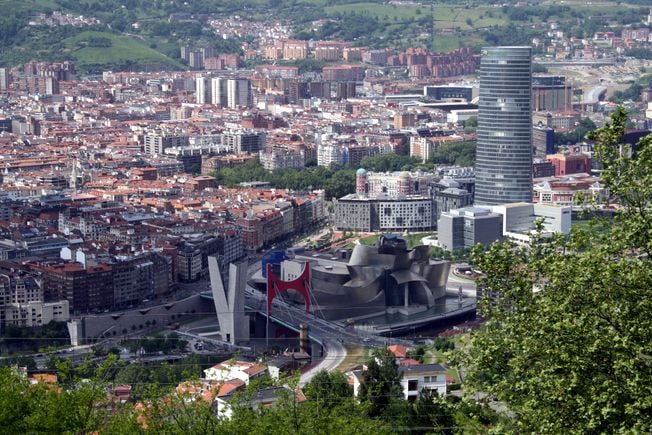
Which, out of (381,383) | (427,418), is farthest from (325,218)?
(427,418)

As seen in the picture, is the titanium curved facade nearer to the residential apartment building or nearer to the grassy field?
the residential apartment building

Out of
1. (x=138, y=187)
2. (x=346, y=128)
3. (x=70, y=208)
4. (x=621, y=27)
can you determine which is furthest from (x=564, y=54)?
(x=70, y=208)

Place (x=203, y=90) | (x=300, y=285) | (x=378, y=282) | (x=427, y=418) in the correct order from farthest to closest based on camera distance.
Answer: (x=203, y=90) < (x=378, y=282) < (x=300, y=285) < (x=427, y=418)

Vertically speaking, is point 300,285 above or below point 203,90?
below

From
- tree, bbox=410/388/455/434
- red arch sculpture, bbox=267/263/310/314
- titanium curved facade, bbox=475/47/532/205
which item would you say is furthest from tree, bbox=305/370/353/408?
titanium curved facade, bbox=475/47/532/205

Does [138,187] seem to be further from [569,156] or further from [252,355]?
[252,355]

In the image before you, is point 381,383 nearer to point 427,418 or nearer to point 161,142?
point 427,418

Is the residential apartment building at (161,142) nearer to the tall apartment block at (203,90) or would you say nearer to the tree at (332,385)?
the tall apartment block at (203,90)
